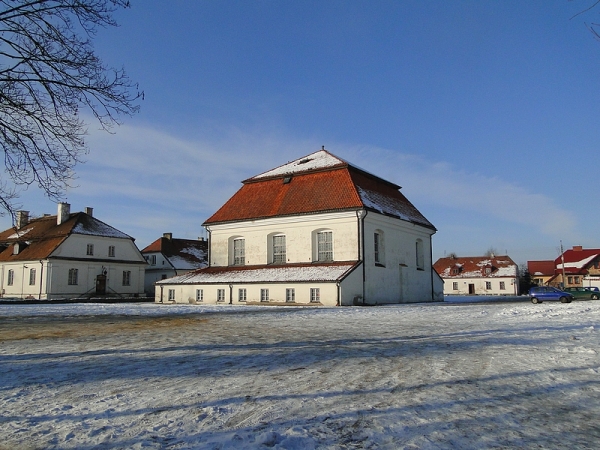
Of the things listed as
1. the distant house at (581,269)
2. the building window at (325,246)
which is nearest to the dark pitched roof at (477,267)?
the distant house at (581,269)

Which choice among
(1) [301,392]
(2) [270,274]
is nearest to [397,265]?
(2) [270,274]

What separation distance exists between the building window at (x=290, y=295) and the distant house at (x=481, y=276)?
47.4 meters

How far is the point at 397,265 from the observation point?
33750mm

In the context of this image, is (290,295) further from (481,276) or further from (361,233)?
(481,276)

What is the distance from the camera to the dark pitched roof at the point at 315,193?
31.9 m

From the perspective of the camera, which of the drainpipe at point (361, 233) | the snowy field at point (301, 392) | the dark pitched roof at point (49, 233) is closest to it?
the snowy field at point (301, 392)

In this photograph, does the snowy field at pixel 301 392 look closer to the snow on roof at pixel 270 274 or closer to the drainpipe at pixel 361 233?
the snow on roof at pixel 270 274

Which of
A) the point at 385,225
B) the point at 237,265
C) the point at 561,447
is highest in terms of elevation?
the point at 385,225

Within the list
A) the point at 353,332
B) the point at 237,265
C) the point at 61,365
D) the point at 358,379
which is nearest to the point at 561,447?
the point at 358,379

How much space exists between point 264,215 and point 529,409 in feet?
94.9

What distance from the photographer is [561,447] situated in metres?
4.44

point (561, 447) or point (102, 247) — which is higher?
point (102, 247)

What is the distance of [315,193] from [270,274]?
6.20 m

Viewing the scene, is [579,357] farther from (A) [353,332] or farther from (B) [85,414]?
(B) [85,414]
